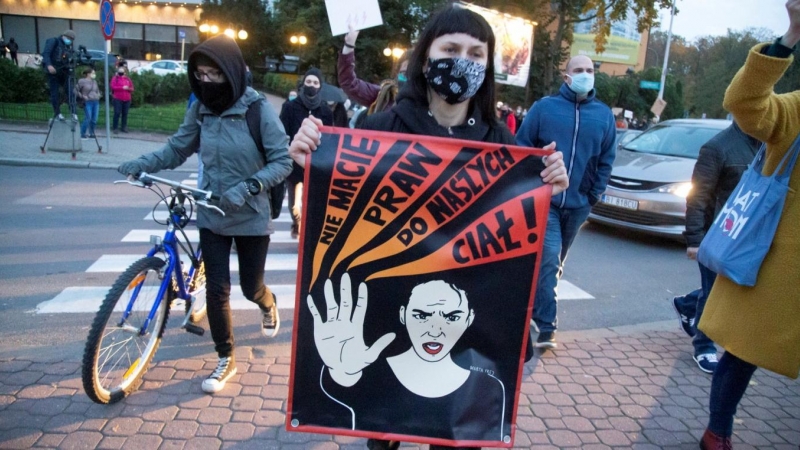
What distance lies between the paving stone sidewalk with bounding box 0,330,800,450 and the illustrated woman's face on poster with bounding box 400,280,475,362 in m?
1.27

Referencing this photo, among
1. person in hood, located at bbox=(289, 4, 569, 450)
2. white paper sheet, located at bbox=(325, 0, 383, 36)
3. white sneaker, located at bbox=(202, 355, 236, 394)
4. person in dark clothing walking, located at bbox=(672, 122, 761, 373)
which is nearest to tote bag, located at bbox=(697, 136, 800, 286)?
person in hood, located at bbox=(289, 4, 569, 450)

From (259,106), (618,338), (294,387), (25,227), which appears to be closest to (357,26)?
(259,106)

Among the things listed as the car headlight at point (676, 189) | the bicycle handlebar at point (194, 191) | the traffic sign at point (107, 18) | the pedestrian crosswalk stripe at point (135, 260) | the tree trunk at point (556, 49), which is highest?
the tree trunk at point (556, 49)

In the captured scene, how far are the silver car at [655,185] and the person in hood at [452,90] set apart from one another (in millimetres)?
6483

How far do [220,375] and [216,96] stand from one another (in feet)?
5.41

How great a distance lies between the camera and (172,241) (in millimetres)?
3914

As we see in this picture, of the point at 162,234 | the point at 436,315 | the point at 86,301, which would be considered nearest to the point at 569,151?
the point at 436,315

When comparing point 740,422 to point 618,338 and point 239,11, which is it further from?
point 239,11

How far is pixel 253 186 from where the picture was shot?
11.6ft

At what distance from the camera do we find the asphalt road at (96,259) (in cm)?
490

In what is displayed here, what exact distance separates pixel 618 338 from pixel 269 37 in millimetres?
50466

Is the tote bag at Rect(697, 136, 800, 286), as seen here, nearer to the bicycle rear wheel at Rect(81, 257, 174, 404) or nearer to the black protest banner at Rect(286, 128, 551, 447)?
the black protest banner at Rect(286, 128, 551, 447)

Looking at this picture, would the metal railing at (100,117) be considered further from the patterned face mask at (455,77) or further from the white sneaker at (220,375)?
the patterned face mask at (455,77)

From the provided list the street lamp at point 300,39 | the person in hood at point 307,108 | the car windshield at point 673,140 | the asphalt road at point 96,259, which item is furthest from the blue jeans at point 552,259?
the street lamp at point 300,39
